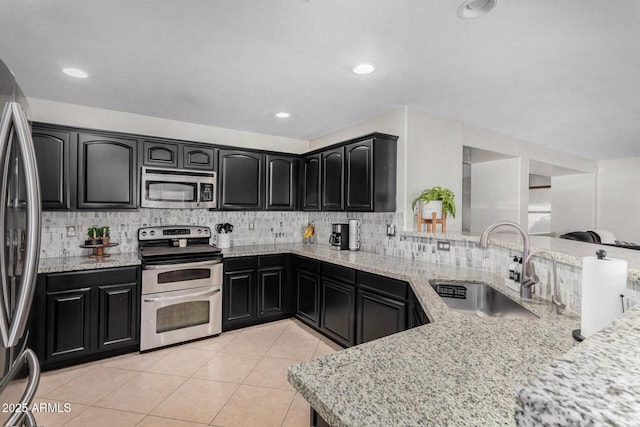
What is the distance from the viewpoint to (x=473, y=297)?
2193mm

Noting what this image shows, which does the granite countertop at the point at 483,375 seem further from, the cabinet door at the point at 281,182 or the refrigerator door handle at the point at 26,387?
the cabinet door at the point at 281,182

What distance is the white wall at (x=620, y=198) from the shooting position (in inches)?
232

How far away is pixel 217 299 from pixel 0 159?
2639 mm

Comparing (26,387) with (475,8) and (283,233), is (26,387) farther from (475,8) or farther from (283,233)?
(283,233)

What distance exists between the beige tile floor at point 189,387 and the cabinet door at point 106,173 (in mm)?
1493

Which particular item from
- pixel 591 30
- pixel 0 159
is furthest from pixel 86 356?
pixel 591 30

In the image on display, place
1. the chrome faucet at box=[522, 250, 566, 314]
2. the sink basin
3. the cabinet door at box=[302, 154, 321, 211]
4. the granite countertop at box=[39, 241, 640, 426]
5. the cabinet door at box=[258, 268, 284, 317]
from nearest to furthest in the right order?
the granite countertop at box=[39, 241, 640, 426] < the chrome faucet at box=[522, 250, 566, 314] < the sink basin < the cabinet door at box=[258, 268, 284, 317] < the cabinet door at box=[302, 154, 321, 211]

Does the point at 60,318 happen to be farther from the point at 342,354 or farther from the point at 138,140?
the point at 342,354

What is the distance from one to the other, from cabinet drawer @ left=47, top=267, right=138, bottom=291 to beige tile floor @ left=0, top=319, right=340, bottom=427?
71 centimetres

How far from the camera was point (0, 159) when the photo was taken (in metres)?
0.96

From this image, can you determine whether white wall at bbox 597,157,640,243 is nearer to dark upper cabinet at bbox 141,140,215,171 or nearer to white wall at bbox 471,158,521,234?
white wall at bbox 471,158,521,234

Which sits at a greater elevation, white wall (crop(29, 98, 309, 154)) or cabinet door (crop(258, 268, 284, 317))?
white wall (crop(29, 98, 309, 154))

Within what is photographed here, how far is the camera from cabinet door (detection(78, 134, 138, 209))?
2996 millimetres

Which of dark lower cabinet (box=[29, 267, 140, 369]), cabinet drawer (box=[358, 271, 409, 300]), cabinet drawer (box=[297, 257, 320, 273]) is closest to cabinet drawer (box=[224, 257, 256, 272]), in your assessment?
cabinet drawer (box=[297, 257, 320, 273])
